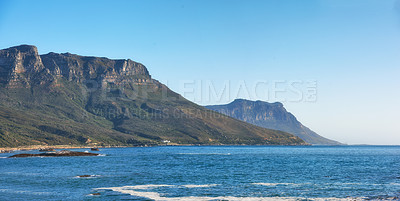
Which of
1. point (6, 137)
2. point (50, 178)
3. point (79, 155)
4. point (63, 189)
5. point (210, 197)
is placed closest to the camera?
point (210, 197)

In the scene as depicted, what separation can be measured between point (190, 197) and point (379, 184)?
31.6 m

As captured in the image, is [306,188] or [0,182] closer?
[306,188]

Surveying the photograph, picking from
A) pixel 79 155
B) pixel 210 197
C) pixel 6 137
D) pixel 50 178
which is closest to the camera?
pixel 210 197

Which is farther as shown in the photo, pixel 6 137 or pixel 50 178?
pixel 6 137

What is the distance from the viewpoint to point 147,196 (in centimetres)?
4694

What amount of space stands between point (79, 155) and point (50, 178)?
7648cm

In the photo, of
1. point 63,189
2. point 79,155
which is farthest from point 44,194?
point 79,155

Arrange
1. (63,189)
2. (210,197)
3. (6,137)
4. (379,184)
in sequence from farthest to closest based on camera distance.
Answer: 1. (6,137)
2. (379,184)
3. (63,189)
4. (210,197)

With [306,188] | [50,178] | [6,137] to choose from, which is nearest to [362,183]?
[306,188]

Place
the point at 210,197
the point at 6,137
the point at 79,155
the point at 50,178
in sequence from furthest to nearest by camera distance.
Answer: the point at 6,137, the point at 79,155, the point at 50,178, the point at 210,197

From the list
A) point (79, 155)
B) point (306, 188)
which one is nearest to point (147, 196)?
point (306, 188)

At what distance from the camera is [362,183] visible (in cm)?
5953

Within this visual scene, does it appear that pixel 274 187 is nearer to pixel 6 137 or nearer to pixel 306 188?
pixel 306 188

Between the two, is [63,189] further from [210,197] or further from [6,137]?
[6,137]
